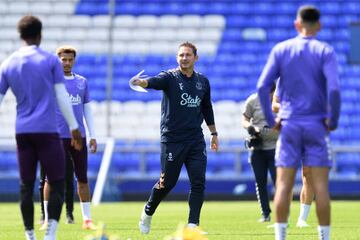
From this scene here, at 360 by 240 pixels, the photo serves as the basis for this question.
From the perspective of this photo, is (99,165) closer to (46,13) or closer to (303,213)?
(46,13)

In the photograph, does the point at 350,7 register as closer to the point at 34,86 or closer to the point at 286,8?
the point at 286,8

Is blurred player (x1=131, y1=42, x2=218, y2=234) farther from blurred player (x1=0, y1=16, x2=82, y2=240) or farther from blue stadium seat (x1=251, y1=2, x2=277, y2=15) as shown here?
blue stadium seat (x1=251, y1=2, x2=277, y2=15)

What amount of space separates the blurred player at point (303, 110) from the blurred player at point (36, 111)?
5.91 feet

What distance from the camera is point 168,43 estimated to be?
95.2 ft

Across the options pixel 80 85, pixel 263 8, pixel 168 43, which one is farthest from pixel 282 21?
pixel 80 85

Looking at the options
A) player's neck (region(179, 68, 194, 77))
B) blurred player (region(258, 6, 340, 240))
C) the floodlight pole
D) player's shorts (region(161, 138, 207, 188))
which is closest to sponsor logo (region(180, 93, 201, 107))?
player's neck (region(179, 68, 194, 77))

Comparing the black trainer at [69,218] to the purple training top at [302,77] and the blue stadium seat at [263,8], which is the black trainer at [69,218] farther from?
the blue stadium seat at [263,8]

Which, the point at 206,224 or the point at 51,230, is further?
Answer: the point at 206,224

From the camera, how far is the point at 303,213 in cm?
1361

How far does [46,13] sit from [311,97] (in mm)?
21683

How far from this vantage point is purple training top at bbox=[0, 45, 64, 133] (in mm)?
9273

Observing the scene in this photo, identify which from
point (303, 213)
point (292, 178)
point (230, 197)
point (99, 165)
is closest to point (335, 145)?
point (230, 197)

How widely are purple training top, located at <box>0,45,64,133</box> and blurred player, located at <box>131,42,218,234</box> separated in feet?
9.38

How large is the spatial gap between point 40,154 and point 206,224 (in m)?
5.90
